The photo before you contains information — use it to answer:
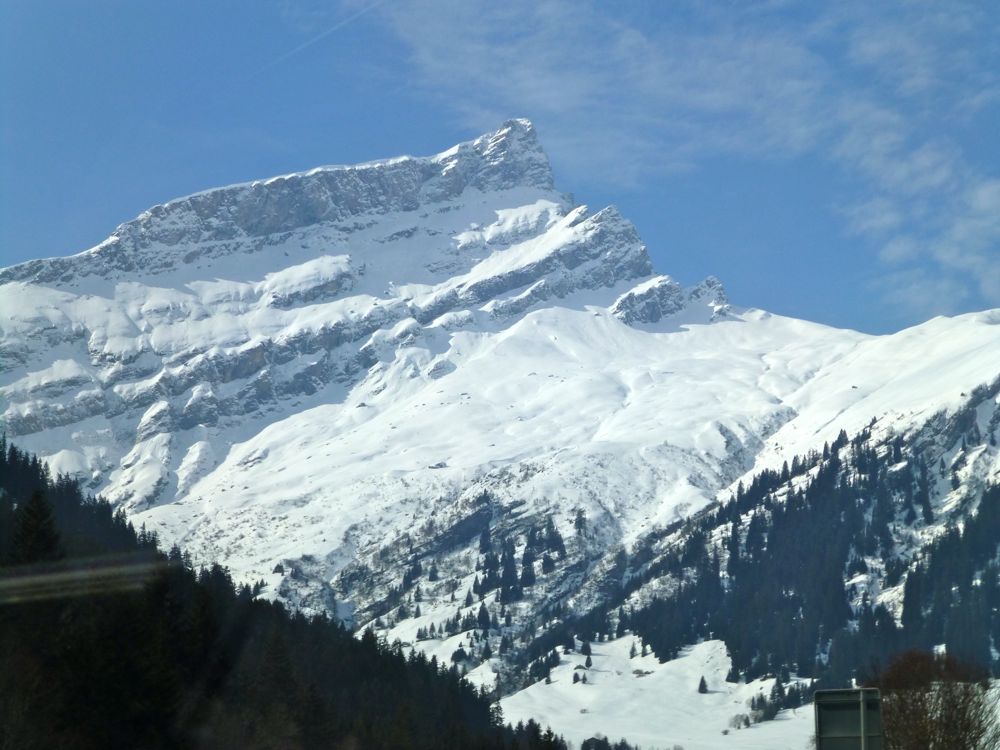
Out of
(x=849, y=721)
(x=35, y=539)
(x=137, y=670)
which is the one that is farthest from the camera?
(x=35, y=539)

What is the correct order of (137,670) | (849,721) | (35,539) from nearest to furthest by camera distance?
1. (849,721)
2. (137,670)
3. (35,539)

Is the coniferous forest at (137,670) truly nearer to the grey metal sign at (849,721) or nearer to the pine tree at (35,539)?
the pine tree at (35,539)

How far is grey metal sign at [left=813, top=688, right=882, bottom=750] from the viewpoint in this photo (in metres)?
27.7

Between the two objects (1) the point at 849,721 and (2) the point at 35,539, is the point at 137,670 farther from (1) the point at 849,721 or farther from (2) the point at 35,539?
(1) the point at 849,721

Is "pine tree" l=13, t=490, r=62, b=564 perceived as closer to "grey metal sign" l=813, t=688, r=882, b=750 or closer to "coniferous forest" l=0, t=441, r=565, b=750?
"coniferous forest" l=0, t=441, r=565, b=750

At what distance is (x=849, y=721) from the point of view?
1098 inches

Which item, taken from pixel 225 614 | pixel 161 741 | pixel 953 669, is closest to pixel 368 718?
pixel 225 614

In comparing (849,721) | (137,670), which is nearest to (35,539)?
(137,670)

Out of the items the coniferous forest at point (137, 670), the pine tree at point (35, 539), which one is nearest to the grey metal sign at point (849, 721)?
the coniferous forest at point (137, 670)

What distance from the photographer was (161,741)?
180 feet

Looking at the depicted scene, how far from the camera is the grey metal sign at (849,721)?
27.7 meters

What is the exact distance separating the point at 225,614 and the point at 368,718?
13.8 m

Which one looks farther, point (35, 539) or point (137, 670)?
point (35, 539)

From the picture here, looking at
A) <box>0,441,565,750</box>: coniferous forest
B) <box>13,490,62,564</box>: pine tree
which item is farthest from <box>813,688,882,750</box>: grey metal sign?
<box>13,490,62,564</box>: pine tree
